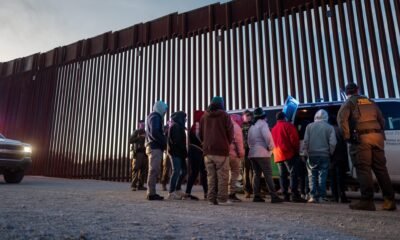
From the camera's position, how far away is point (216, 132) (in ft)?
16.3

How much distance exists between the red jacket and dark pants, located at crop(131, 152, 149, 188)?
3420mm

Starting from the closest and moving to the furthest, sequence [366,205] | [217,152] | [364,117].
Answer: [366,205], [364,117], [217,152]

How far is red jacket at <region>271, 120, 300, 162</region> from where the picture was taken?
569 centimetres

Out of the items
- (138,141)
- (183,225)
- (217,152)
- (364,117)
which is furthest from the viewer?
(138,141)

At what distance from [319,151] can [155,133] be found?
111 inches

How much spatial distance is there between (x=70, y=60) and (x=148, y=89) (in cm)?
537

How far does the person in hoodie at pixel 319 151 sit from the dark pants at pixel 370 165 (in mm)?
1053

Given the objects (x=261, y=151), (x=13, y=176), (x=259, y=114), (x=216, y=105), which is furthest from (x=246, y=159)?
(x=13, y=176)

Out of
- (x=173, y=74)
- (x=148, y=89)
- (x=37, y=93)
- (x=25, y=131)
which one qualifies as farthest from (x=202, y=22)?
(x=25, y=131)

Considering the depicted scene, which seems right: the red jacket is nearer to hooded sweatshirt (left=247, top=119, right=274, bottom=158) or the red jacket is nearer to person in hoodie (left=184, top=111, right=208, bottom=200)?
hooded sweatshirt (left=247, top=119, right=274, bottom=158)

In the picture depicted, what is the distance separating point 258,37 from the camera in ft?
35.6

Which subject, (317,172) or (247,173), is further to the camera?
(247,173)

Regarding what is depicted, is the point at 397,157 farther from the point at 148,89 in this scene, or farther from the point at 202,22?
the point at 148,89

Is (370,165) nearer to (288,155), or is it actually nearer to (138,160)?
(288,155)
